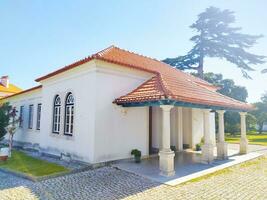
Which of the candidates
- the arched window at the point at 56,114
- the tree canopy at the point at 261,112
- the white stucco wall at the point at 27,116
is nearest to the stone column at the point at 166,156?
the arched window at the point at 56,114

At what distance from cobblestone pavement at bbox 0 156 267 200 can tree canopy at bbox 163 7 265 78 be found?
21.2 meters

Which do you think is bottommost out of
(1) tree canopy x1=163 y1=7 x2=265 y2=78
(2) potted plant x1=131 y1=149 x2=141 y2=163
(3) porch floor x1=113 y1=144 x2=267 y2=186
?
(3) porch floor x1=113 y1=144 x2=267 y2=186

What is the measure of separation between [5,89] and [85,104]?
28.2m

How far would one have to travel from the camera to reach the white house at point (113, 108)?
10.2 meters

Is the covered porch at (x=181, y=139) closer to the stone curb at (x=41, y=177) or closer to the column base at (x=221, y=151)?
the column base at (x=221, y=151)

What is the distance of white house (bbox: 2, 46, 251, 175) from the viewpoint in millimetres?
10211

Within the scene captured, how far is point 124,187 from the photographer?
25.4ft

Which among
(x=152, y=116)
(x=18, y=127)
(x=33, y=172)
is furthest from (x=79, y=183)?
(x=18, y=127)

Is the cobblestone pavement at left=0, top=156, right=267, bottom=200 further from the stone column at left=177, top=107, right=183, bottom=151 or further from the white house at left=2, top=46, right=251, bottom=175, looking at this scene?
the stone column at left=177, top=107, right=183, bottom=151

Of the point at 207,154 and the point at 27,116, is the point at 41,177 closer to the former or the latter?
the point at 207,154

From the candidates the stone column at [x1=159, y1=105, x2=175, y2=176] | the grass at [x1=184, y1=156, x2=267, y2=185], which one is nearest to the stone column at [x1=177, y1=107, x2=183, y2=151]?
the grass at [x1=184, y1=156, x2=267, y2=185]

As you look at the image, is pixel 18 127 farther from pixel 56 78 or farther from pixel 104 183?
pixel 104 183

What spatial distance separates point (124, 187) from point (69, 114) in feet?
20.1

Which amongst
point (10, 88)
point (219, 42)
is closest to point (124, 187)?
point (219, 42)
